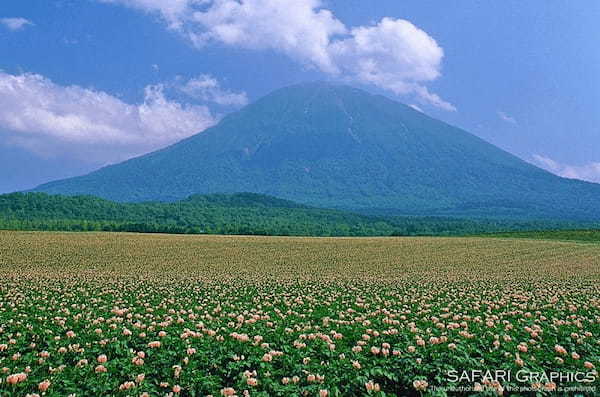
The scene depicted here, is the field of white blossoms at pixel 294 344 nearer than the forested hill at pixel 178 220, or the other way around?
the field of white blossoms at pixel 294 344

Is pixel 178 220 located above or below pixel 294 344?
above

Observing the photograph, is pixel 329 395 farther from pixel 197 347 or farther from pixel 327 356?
pixel 197 347

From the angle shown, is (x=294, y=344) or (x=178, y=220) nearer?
(x=294, y=344)

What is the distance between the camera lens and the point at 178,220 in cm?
11981

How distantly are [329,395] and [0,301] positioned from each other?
12.8m

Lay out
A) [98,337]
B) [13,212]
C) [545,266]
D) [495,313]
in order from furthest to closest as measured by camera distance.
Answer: [13,212] < [545,266] < [495,313] < [98,337]

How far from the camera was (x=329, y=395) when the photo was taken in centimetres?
628

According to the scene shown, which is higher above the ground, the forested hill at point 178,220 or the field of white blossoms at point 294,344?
the forested hill at point 178,220

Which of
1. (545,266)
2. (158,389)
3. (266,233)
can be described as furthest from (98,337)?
(266,233)

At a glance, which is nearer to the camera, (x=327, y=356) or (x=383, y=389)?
(x=383, y=389)

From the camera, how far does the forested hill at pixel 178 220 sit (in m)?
94.9

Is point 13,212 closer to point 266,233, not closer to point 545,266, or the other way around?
point 266,233

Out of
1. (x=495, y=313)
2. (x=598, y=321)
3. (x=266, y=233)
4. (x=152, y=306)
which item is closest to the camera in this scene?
(x=598, y=321)

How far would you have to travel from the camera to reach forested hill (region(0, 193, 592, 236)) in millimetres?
94875
